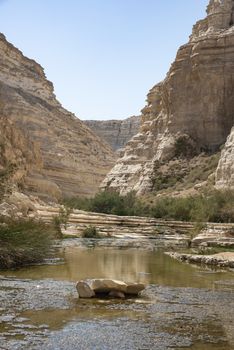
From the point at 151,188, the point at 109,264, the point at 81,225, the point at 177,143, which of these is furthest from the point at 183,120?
the point at 109,264

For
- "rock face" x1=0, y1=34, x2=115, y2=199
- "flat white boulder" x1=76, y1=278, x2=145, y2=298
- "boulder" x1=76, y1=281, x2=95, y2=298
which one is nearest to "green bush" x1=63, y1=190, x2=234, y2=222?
"rock face" x1=0, y1=34, x2=115, y2=199

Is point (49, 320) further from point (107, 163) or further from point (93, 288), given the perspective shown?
point (107, 163)

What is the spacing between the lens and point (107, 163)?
259ft

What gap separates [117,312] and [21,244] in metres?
6.30

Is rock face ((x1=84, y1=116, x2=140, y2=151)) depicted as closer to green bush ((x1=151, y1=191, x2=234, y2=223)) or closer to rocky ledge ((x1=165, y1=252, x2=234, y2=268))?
green bush ((x1=151, y1=191, x2=234, y2=223))

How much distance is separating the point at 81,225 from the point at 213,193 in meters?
13.0

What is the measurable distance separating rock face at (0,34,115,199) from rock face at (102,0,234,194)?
517 cm

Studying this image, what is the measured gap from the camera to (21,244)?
46.7ft

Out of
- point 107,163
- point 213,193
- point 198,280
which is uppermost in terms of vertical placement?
point 107,163

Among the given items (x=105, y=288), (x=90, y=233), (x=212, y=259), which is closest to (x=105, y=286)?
(x=105, y=288)

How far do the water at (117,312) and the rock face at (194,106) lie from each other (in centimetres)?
4343

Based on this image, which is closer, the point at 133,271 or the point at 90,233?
the point at 133,271

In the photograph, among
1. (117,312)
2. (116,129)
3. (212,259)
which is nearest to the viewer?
(117,312)

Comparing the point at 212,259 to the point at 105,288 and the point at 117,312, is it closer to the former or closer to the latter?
the point at 105,288
